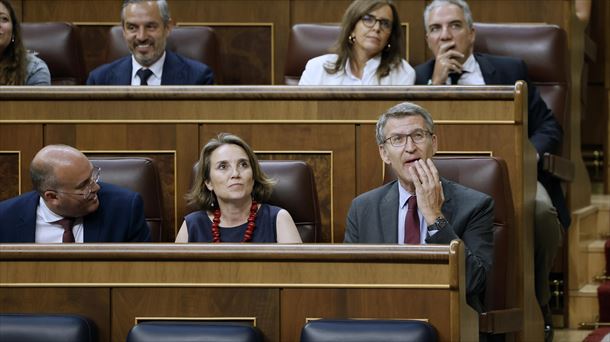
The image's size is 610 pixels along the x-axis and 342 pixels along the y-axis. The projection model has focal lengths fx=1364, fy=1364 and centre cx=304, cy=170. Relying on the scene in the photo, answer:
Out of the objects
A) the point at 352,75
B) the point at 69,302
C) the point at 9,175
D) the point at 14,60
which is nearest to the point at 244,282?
the point at 69,302

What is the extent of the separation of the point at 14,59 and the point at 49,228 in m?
0.48

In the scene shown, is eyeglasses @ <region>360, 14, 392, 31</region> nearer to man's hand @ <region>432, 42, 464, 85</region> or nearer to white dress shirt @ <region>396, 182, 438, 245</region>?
man's hand @ <region>432, 42, 464, 85</region>

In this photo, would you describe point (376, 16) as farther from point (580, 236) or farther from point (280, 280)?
point (280, 280)

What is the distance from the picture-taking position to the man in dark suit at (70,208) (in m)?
1.63

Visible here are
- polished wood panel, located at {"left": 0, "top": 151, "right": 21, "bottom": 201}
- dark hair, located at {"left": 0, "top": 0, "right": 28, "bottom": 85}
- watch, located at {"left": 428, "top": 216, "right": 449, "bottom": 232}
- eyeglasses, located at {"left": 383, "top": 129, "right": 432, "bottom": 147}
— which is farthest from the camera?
dark hair, located at {"left": 0, "top": 0, "right": 28, "bottom": 85}

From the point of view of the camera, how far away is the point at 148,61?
2.09 meters

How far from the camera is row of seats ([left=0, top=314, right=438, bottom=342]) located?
4.02 ft

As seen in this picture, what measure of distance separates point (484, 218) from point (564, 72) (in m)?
0.67

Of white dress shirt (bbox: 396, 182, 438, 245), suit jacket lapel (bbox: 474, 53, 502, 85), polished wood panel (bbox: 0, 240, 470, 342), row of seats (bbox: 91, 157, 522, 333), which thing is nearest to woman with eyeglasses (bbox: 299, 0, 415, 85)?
suit jacket lapel (bbox: 474, 53, 502, 85)

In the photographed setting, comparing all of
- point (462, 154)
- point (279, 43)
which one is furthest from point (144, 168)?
point (279, 43)

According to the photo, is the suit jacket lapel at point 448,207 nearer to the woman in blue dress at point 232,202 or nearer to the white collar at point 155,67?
the woman in blue dress at point 232,202

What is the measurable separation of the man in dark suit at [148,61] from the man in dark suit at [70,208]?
1.43ft

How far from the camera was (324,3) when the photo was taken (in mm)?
2385

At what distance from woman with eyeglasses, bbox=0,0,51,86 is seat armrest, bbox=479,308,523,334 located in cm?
86
